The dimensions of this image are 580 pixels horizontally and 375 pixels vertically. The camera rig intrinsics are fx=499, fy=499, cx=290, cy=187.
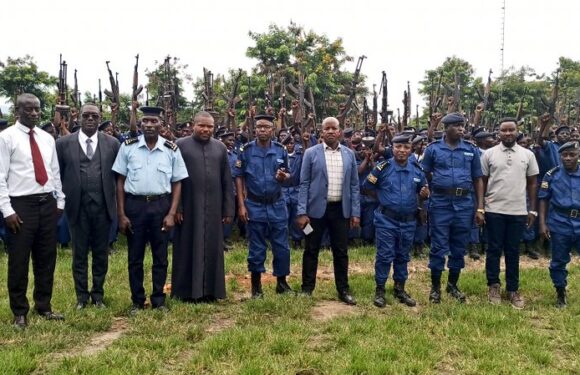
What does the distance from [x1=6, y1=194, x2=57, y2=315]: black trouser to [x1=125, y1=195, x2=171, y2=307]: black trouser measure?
2.34 ft

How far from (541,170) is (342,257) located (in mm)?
4620

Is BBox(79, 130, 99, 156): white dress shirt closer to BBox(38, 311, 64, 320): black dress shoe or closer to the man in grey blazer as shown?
BBox(38, 311, 64, 320): black dress shoe

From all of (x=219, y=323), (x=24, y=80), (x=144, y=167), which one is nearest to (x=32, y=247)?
(x=144, y=167)

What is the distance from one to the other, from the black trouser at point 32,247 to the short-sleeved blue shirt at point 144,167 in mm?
719

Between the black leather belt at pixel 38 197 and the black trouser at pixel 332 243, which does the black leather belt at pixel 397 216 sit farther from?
the black leather belt at pixel 38 197

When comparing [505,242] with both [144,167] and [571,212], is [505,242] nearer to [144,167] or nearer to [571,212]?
[571,212]

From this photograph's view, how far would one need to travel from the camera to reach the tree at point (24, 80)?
20109mm

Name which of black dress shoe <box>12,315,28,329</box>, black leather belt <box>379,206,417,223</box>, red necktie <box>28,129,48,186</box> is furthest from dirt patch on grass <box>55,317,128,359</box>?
black leather belt <box>379,206,417,223</box>

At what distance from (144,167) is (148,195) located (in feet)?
0.92

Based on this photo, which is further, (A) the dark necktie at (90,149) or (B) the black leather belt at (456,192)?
(B) the black leather belt at (456,192)

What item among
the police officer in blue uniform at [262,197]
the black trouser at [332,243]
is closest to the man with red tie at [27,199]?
the police officer in blue uniform at [262,197]

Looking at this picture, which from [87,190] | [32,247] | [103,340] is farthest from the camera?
[87,190]

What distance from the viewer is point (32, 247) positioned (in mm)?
4602

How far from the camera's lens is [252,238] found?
18.4 ft
